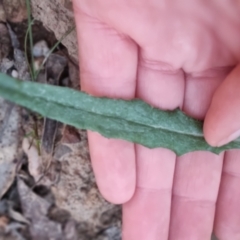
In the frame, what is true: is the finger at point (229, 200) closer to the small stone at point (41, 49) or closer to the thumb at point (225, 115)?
the thumb at point (225, 115)

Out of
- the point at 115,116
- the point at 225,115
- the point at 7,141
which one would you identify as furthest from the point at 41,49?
the point at 225,115

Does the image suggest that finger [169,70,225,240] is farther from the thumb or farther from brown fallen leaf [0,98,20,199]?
brown fallen leaf [0,98,20,199]

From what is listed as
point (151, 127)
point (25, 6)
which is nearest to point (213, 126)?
point (151, 127)

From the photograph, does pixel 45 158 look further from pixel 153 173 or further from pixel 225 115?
pixel 225 115

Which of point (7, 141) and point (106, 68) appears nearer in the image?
point (106, 68)

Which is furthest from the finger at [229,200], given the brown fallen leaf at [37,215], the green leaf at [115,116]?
the brown fallen leaf at [37,215]

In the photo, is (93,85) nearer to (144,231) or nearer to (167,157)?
(167,157)

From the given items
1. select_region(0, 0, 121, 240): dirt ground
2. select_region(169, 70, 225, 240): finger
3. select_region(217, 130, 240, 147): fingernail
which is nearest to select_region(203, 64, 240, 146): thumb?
select_region(217, 130, 240, 147): fingernail
